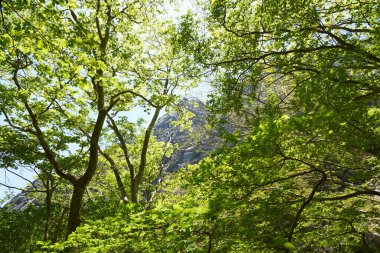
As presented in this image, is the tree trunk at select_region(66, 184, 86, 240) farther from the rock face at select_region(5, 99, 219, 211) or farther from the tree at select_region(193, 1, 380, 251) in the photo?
the tree at select_region(193, 1, 380, 251)

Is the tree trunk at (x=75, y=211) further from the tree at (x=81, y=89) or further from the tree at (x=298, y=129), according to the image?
the tree at (x=298, y=129)

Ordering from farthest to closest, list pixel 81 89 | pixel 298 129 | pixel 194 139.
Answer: pixel 194 139, pixel 81 89, pixel 298 129

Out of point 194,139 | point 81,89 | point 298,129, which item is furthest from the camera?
point 194,139

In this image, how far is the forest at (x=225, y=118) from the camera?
14.3 feet

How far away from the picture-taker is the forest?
172 inches

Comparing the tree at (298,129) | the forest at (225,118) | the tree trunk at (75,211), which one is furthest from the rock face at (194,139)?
the tree trunk at (75,211)

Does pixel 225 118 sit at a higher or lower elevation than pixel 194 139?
lower

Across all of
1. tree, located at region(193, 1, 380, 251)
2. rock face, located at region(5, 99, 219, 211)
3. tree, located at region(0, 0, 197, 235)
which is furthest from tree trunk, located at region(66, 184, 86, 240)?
tree, located at region(193, 1, 380, 251)

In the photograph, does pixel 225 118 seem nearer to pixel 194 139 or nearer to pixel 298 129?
pixel 298 129

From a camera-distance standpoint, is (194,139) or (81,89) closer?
(81,89)

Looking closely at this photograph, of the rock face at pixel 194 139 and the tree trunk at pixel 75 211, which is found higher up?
the rock face at pixel 194 139

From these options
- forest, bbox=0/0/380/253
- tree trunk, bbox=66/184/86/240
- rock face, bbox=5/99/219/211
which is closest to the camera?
forest, bbox=0/0/380/253

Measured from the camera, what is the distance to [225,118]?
11.2 meters

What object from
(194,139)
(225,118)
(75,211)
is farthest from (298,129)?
(194,139)
